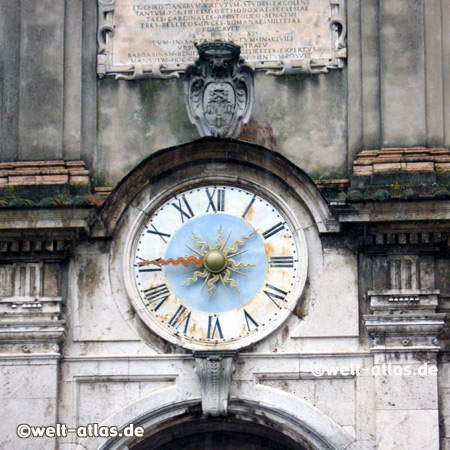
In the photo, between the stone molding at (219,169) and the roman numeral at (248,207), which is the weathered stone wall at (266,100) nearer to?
the stone molding at (219,169)

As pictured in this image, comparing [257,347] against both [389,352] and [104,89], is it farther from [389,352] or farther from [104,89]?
[104,89]

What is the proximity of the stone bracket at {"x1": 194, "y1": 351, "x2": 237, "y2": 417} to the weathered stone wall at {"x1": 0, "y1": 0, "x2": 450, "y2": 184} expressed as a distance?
249cm

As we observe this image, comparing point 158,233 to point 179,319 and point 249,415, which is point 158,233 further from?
point 249,415

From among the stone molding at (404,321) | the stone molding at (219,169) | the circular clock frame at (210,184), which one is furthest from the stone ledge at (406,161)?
the stone molding at (404,321)

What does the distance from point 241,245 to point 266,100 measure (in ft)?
5.98

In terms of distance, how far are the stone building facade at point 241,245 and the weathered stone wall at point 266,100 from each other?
→ 2 cm

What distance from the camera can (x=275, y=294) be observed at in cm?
1880

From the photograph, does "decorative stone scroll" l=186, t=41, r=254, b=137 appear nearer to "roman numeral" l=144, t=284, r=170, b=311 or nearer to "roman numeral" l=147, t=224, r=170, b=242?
"roman numeral" l=147, t=224, r=170, b=242

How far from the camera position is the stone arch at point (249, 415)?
1831 centimetres

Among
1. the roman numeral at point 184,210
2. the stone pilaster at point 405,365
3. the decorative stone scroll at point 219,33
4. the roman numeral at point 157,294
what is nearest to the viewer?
the stone pilaster at point 405,365

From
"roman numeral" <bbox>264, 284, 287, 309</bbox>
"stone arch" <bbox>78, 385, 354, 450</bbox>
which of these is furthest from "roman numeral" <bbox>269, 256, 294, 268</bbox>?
"stone arch" <bbox>78, 385, 354, 450</bbox>

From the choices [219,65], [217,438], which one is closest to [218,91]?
[219,65]

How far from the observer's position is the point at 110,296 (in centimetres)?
1895

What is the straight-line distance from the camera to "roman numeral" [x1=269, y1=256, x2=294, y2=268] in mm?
18859
